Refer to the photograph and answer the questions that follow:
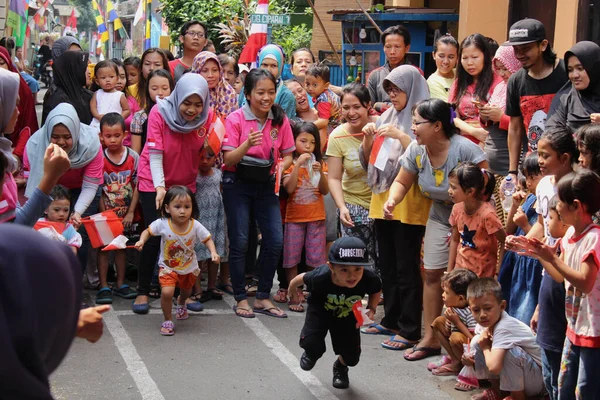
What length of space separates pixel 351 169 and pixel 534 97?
5.60 feet

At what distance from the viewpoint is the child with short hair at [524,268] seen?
19.0ft

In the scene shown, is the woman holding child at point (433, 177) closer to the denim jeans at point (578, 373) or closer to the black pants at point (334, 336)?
the black pants at point (334, 336)

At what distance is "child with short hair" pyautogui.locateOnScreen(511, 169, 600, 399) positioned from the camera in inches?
176

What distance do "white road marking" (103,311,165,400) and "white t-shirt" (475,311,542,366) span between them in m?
2.13

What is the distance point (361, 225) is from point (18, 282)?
222 inches

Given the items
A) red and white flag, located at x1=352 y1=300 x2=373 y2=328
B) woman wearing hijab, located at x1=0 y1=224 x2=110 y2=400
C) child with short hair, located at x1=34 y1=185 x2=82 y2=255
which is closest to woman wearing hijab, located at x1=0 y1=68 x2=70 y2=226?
woman wearing hijab, located at x1=0 y1=224 x2=110 y2=400

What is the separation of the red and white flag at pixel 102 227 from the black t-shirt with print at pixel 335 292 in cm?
237

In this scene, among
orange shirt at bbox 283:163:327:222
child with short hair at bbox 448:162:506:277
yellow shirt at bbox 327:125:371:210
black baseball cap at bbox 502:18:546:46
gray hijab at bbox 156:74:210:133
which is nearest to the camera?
child with short hair at bbox 448:162:506:277

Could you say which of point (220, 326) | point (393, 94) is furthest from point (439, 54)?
point (220, 326)

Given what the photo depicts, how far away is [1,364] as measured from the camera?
2.11 m

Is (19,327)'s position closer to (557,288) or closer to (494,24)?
(557,288)

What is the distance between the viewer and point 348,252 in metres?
5.63

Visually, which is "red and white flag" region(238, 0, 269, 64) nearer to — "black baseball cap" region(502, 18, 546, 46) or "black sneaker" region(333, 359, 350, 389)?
"black baseball cap" region(502, 18, 546, 46)

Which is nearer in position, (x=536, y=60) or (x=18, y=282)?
(x=18, y=282)
